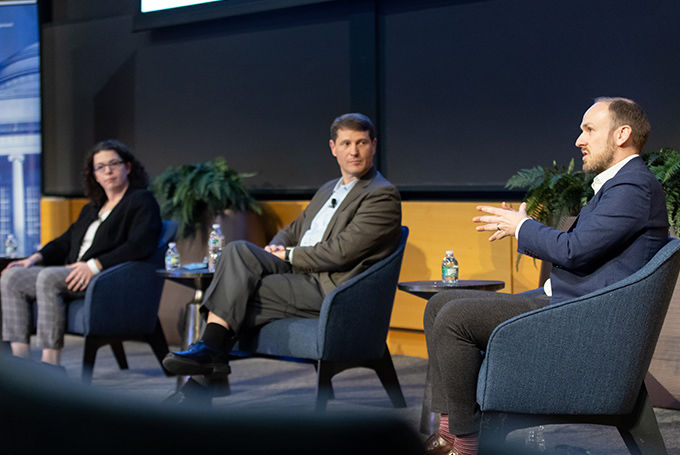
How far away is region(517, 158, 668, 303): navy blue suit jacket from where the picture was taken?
222 cm

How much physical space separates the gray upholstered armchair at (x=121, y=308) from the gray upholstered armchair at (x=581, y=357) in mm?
2572

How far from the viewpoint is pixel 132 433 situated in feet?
1.22

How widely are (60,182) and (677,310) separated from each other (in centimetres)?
546

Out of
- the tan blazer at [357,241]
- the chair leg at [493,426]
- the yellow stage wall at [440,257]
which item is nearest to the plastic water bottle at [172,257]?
the tan blazer at [357,241]

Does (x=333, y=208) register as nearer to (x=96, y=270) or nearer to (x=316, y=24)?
(x=96, y=270)

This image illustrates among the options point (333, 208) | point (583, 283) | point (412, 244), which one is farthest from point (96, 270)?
point (583, 283)

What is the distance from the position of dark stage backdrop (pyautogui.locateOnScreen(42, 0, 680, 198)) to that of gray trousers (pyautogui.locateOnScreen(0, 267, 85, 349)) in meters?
1.87

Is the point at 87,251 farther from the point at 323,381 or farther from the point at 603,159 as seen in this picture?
the point at 603,159

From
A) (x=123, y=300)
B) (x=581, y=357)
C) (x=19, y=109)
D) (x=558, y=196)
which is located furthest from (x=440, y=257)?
(x=19, y=109)

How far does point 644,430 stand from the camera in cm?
222

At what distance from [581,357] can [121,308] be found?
111 inches

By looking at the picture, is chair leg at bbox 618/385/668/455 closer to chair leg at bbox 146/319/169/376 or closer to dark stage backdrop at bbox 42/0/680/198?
dark stage backdrop at bbox 42/0/680/198

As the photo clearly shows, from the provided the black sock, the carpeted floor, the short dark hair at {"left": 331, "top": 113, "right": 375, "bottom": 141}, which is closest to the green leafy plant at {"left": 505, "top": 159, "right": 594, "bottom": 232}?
the short dark hair at {"left": 331, "top": 113, "right": 375, "bottom": 141}

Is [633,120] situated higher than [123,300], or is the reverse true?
[633,120]
